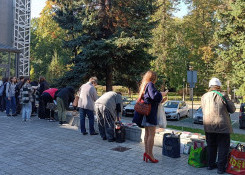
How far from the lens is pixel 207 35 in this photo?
41625 mm

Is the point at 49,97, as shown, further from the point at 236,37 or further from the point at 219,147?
the point at 236,37

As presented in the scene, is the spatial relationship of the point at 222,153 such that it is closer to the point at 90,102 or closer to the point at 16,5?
the point at 90,102

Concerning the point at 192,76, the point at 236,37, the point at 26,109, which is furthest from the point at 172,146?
the point at 236,37

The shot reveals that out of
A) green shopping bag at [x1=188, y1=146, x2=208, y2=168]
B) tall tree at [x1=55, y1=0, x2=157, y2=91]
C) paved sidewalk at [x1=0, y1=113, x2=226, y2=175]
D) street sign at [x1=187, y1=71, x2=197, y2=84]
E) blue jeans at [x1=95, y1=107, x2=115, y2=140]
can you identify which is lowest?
paved sidewalk at [x1=0, y1=113, x2=226, y2=175]

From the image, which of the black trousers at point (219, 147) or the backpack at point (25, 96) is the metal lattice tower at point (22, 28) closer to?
the backpack at point (25, 96)

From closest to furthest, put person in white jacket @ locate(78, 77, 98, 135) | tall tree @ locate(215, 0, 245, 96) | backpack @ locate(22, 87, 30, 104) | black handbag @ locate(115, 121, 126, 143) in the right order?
black handbag @ locate(115, 121, 126, 143) < person in white jacket @ locate(78, 77, 98, 135) < backpack @ locate(22, 87, 30, 104) < tall tree @ locate(215, 0, 245, 96)

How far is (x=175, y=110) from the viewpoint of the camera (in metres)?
19.0

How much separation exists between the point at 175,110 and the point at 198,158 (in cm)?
1362

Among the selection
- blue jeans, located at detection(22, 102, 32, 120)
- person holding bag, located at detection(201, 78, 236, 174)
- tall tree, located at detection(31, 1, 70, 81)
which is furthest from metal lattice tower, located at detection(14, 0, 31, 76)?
person holding bag, located at detection(201, 78, 236, 174)

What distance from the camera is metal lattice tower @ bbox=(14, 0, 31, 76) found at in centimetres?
2559

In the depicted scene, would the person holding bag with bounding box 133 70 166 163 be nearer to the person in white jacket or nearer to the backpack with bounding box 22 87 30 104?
the person in white jacket

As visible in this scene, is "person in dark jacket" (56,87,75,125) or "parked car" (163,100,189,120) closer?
"person in dark jacket" (56,87,75,125)

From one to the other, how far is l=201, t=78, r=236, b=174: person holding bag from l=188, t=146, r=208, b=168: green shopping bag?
190 millimetres

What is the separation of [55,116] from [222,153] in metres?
7.72
